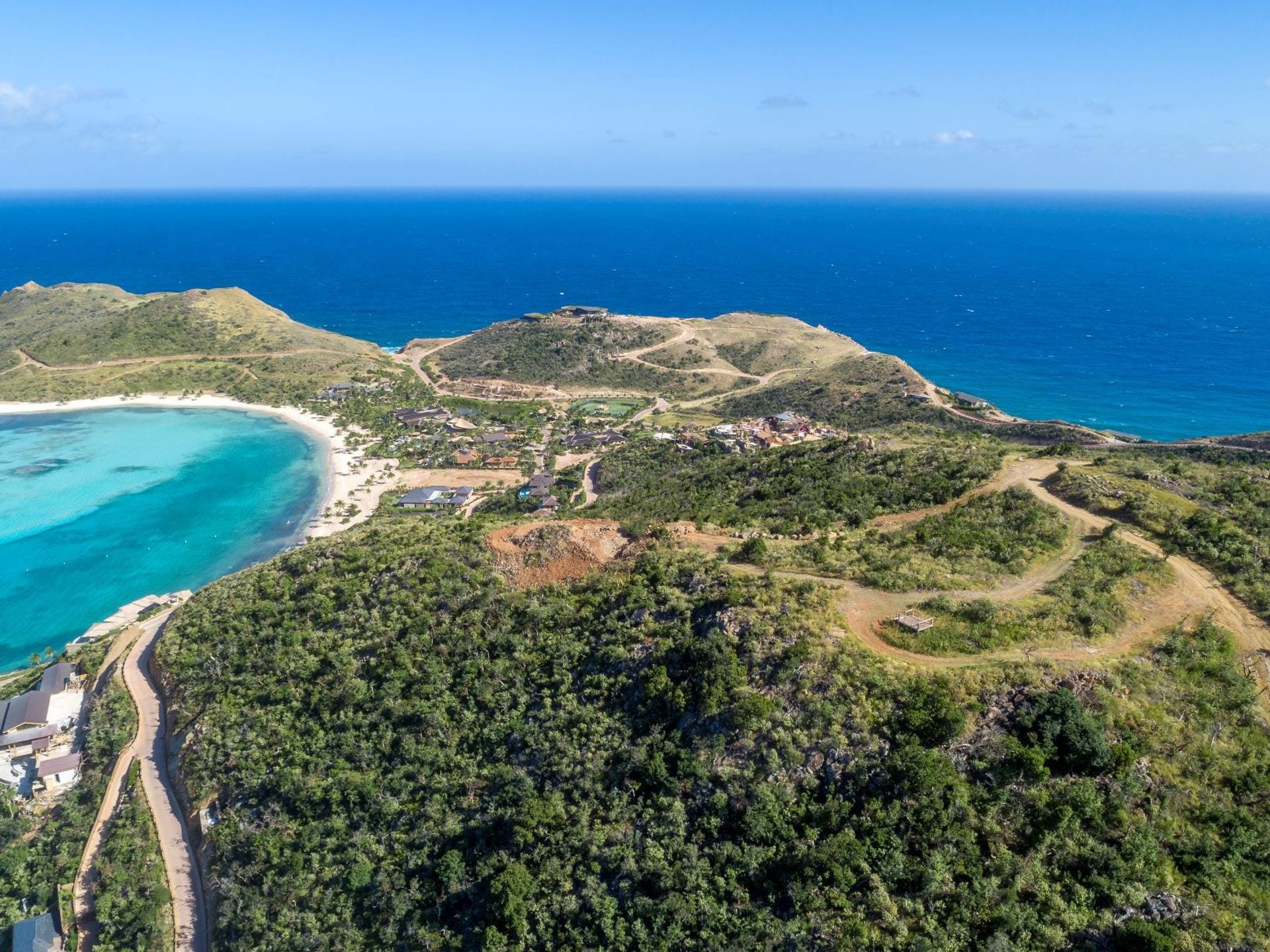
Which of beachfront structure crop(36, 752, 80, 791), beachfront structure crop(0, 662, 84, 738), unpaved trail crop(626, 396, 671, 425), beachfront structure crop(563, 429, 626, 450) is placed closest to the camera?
beachfront structure crop(36, 752, 80, 791)

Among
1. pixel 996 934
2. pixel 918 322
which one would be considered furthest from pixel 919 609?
pixel 918 322

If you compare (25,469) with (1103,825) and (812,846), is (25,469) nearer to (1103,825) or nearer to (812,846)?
(812,846)

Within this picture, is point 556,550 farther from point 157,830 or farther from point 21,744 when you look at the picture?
point 21,744

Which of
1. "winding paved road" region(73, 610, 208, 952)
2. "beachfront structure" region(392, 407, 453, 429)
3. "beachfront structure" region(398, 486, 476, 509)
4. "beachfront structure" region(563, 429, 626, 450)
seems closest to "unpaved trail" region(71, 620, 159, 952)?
"winding paved road" region(73, 610, 208, 952)

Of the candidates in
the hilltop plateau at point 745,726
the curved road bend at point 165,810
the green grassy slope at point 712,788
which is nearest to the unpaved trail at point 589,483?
the hilltop plateau at point 745,726

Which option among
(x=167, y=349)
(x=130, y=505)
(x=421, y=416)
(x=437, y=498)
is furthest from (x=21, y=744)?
(x=167, y=349)

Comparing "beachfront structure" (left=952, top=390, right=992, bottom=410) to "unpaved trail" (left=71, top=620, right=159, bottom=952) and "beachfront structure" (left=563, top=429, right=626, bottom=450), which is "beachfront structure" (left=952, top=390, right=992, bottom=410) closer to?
"beachfront structure" (left=563, top=429, right=626, bottom=450)
